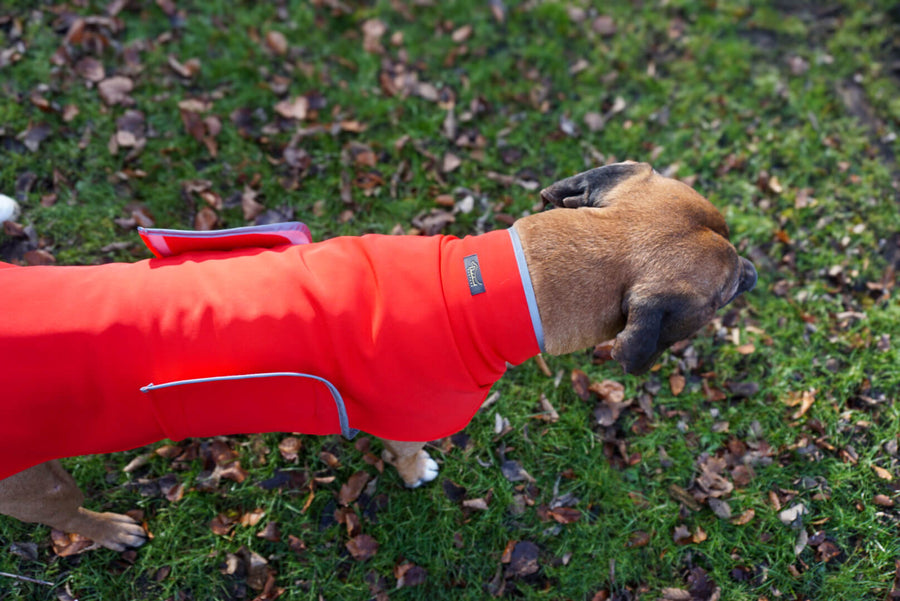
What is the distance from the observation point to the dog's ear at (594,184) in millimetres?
3078

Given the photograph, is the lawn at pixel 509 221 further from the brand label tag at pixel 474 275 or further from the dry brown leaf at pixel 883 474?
the brand label tag at pixel 474 275

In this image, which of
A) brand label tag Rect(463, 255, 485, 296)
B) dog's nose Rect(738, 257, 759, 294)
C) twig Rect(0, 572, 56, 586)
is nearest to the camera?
brand label tag Rect(463, 255, 485, 296)

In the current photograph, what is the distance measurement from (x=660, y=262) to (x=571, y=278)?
46 centimetres

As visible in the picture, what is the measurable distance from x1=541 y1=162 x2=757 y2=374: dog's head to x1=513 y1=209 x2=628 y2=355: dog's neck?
4cm

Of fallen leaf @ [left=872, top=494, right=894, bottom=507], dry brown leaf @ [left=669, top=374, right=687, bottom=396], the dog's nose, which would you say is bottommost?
fallen leaf @ [left=872, top=494, right=894, bottom=507]

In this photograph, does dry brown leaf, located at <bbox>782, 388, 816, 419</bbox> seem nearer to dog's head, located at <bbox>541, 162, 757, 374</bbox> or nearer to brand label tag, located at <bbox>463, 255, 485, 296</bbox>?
dog's head, located at <bbox>541, 162, 757, 374</bbox>

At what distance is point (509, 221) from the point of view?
16.2 feet

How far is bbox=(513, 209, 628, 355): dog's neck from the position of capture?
8.93 ft

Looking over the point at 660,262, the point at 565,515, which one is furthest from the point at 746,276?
the point at 565,515

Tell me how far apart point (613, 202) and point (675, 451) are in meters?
2.27

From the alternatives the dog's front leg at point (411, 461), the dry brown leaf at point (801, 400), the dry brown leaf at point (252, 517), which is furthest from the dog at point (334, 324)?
the dry brown leaf at point (801, 400)

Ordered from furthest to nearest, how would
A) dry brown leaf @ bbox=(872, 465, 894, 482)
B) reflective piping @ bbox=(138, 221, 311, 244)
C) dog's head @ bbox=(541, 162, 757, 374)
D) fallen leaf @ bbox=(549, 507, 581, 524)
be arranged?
dry brown leaf @ bbox=(872, 465, 894, 482)
fallen leaf @ bbox=(549, 507, 581, 524)
reflective piping @ bbox=(138, 221, 311, 244)
dog's head @ bbox=(541, 162, 757, 374)

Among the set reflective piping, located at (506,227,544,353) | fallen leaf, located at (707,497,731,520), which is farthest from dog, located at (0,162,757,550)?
fallen leaf, located at (707,497,731,520)

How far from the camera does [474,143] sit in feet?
17.7
